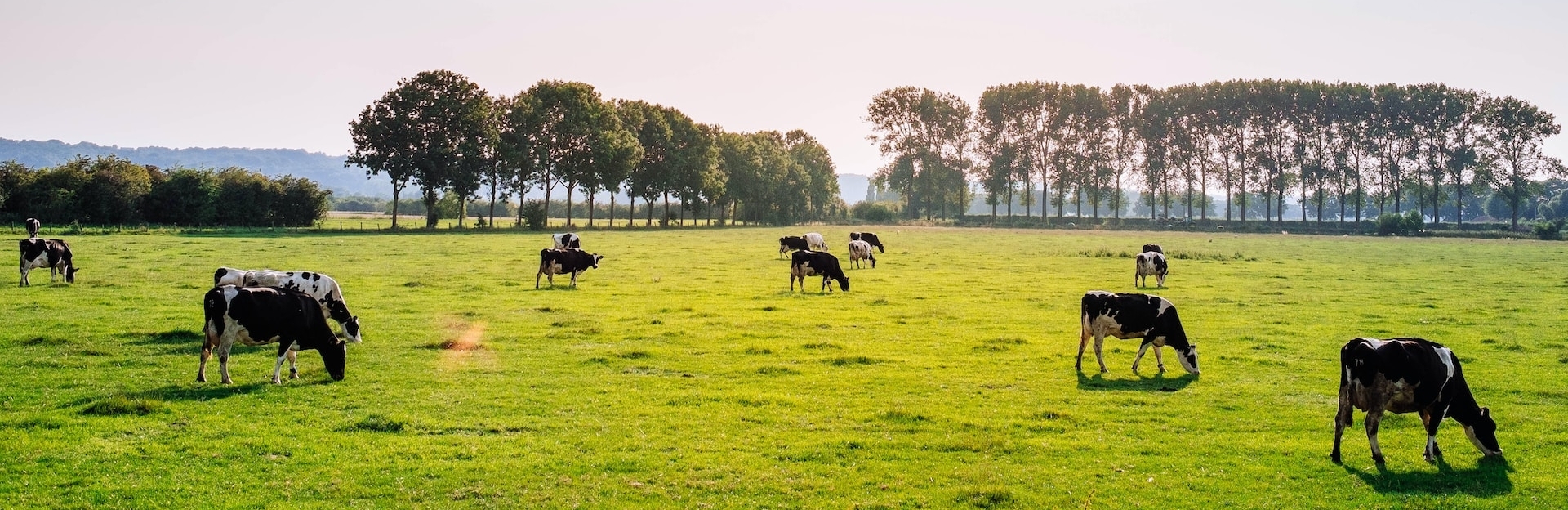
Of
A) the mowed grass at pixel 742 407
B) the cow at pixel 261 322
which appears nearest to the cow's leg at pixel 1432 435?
the mowed grass at pixel 742 407

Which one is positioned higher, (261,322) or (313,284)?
(313,284)

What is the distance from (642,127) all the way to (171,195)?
45.5m

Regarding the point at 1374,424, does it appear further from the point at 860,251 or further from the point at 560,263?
the point at 860,251

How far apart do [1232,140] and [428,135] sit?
98.4 metres

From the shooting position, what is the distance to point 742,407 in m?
13.9

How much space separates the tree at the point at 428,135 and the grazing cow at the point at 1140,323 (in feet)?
241

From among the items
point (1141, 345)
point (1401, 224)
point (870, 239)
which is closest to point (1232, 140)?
point (1401, 224)

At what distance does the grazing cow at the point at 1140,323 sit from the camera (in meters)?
16.5

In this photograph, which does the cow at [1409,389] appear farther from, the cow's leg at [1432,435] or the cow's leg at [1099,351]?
the cow's leg at [1099,351]

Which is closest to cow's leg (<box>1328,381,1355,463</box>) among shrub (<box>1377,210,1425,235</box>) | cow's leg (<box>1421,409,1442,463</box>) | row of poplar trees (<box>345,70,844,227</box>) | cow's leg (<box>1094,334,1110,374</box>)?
cow's leg (<box>1421,409,1442,463</box>)

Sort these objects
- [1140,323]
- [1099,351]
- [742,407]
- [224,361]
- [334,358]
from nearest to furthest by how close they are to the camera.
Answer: [742,407] → [224,361] → [334,358] → [1140,323] → [1099,351]

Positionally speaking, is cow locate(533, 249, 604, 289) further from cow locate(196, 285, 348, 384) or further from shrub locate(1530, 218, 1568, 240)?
shrub locate(1530, 218, 1568, 240)

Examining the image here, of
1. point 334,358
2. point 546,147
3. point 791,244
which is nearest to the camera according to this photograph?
point 334,358

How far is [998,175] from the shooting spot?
13100 cm
